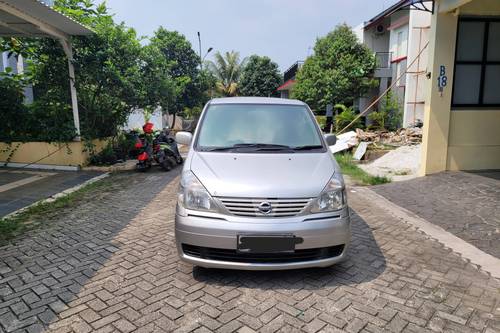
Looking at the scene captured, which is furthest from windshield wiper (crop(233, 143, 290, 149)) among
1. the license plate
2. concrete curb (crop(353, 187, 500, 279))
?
concrete curb (crop(353, 187, 500, 279))

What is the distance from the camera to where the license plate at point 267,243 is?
123 inches

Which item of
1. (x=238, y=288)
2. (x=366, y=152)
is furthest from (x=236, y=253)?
(x=366, y=152)

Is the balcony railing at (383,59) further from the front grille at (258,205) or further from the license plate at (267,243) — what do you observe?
the license plate at (267,243)

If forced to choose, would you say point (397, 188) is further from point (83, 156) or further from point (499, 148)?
point (83, 156)

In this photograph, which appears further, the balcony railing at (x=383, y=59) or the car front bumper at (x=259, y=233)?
the balcony railing at (x=383, y=59)

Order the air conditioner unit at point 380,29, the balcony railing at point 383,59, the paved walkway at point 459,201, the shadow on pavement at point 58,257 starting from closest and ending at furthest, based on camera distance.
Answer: the shadow on pavement at point 58,257 → the paved walkway at point 459,201 → the balcony railing at point 383,59 → the air conditioner unit at point 380,29

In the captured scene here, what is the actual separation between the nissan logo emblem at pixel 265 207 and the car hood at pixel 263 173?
0.07 metres

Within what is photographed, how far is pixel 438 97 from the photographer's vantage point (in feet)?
25.4

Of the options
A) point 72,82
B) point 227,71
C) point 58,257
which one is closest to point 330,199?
point 58,257

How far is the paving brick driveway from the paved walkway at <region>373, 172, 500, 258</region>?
771 millimetres

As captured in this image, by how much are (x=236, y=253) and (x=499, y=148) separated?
24.1 feet

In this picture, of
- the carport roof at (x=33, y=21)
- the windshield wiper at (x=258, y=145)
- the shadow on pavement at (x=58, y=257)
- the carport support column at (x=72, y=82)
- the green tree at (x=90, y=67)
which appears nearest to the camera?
the shadow on pavement at (x=58, y=257)

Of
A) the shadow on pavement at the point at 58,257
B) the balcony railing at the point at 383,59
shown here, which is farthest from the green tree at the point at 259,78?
the shadow on pavement at the point at 58,257

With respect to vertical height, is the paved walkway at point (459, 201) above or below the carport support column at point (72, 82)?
below
